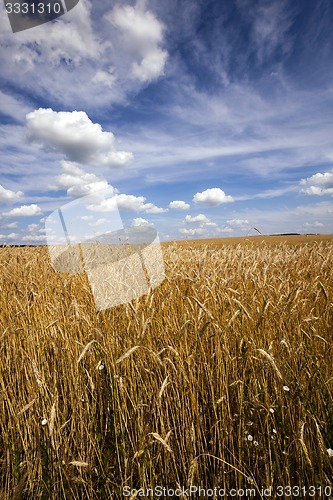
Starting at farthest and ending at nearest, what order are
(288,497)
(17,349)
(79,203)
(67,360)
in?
1. (79,203)
2. (17,349)
3. (67,360)
4. (288,497)

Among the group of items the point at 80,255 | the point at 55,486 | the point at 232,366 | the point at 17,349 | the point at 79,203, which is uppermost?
the point at 79,203

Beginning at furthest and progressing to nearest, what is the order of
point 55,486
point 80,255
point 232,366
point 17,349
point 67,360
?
1. point 80,255
2. point 17,349
3. point 67,360
4. point 232,366
5. point 55,486

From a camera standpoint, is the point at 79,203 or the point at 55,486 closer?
the point at 55,486

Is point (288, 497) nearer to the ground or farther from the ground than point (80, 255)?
nearer to the ground

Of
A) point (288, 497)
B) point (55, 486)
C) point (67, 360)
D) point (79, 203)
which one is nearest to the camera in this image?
point (288, 497)

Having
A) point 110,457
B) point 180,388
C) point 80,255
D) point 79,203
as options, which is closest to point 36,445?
point 110,457

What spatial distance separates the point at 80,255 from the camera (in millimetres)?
5926

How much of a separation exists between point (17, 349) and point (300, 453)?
6.60ft

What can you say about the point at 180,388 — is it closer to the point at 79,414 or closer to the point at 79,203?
the point at 79,414

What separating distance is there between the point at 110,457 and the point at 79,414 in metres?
0.28

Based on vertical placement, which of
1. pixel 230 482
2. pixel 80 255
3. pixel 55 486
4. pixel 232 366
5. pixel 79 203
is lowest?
pixel 230 482

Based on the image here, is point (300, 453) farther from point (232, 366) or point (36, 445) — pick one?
point (36, 445)

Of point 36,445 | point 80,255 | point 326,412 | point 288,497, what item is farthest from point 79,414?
point 80,255

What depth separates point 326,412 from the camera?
5.55 ft
